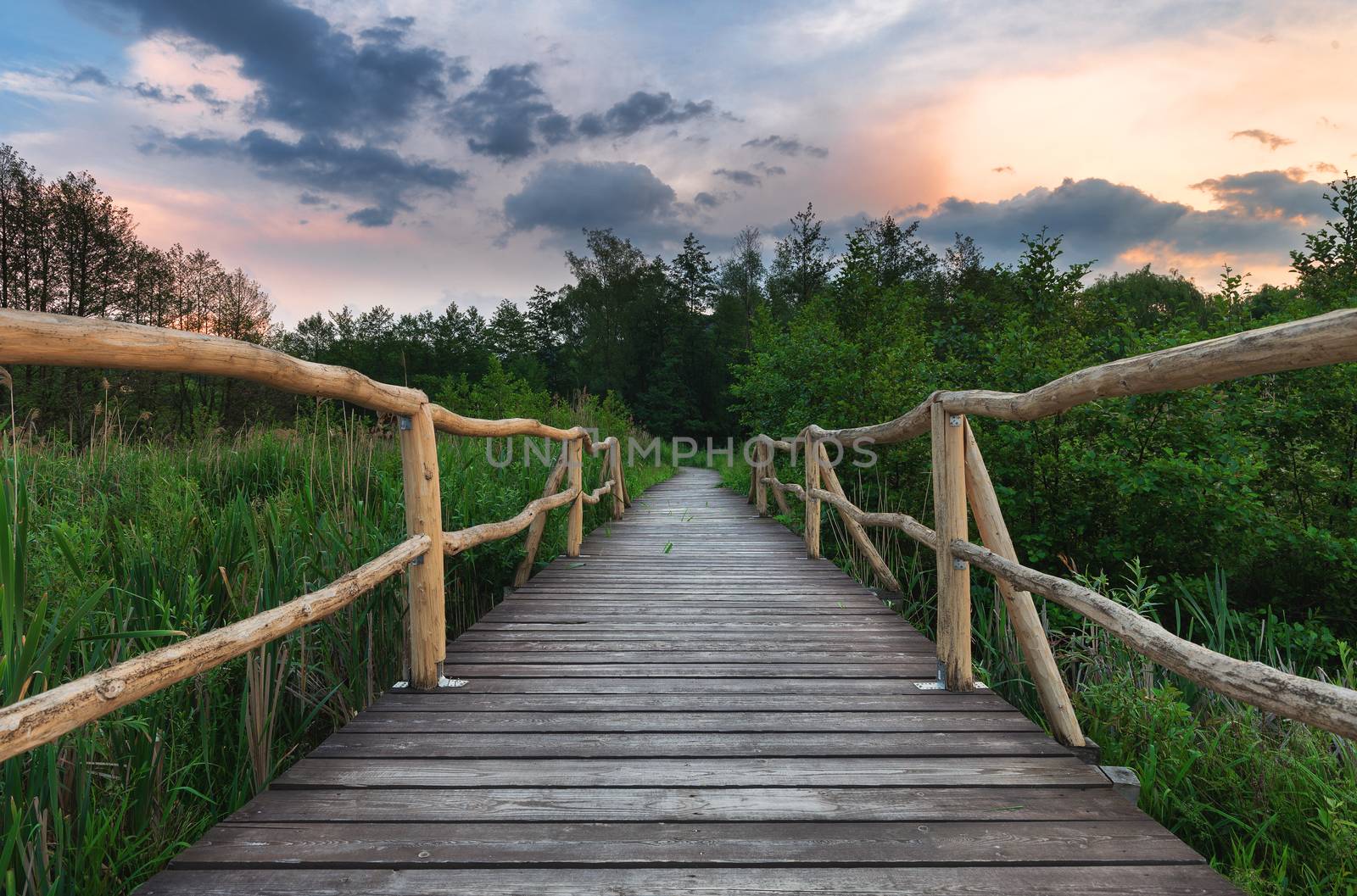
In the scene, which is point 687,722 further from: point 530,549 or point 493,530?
point 530,549

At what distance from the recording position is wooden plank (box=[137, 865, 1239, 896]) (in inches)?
53.3

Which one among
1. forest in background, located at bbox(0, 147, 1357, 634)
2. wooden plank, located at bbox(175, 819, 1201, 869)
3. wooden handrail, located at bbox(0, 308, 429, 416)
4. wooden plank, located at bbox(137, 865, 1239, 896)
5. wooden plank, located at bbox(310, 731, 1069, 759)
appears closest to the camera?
wooden handrail, located at bbox(0, 308, 429, 416)

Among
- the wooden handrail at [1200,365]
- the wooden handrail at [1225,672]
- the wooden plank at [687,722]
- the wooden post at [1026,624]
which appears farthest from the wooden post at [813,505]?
the wooden handrail at [1225,672]

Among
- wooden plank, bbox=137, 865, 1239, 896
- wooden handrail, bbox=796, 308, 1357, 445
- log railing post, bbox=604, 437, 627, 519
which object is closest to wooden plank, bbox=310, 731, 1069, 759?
wooden plank, bbox=137, 865, 1239, 896

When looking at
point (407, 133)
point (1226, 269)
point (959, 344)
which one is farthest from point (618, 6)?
point (407, 133)

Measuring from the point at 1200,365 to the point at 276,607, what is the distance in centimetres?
257

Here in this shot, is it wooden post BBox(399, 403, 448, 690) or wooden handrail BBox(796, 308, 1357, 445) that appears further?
wooden post BBox(399, 403, 448, 690)

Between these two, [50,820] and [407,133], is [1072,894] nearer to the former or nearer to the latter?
[50,820]

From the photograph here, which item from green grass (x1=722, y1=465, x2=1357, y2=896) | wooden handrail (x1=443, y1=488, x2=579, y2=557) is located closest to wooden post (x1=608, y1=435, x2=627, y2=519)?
wooden handrail (x1=443, y1=488, x2=579, y2=557)

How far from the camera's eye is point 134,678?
47.7 inches

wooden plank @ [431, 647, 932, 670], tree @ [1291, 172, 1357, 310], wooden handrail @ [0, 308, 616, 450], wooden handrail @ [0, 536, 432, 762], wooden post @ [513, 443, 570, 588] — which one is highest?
tree @ [1291, 172, 1357, 310]

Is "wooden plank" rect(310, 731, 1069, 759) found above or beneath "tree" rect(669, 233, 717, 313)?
beneath

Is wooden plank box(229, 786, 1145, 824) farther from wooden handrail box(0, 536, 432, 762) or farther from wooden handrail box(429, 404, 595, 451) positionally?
wooden handrail box(429, 404, 595, 451)

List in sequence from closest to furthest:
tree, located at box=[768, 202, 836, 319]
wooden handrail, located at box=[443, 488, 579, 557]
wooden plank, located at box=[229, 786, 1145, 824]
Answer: wooden plank, located at box=[229, 786, 1145, 824] < wooden handrail, located at box=[443, 488, 579, 557] < tree, located at box=[768, 202, 836, 319]
